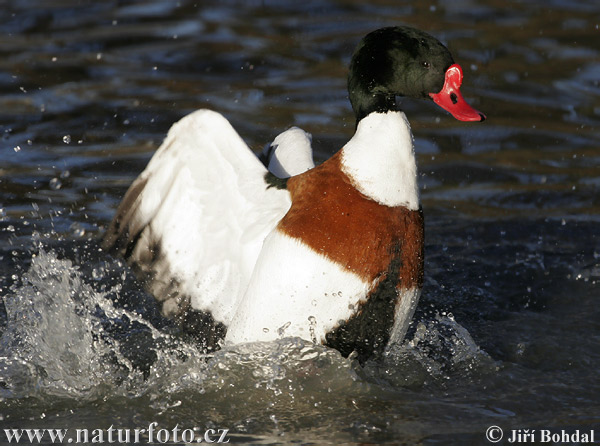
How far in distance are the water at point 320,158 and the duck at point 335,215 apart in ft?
0.66

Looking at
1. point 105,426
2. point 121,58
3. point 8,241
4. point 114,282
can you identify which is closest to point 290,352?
point 105,426

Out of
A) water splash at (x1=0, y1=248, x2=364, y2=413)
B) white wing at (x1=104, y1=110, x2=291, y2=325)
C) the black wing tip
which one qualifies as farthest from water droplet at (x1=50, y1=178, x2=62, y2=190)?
the black wing tip

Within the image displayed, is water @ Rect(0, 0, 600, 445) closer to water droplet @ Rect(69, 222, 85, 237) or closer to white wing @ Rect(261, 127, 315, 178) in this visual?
water droplet @ Rect(69, 222, 85, 237)

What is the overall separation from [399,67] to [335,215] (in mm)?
670

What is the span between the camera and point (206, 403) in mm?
4121

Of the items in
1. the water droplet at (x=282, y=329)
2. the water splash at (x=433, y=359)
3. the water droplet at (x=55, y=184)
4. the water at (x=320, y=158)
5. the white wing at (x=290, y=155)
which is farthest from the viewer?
the water droplet at (x=55, y=184)

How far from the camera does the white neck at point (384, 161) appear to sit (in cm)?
394

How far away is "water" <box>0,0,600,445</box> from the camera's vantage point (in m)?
4.10

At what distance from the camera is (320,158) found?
7230 millimetres

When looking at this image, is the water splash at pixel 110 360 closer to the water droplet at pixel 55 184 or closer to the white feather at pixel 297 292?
the white feather at pixel 297 292

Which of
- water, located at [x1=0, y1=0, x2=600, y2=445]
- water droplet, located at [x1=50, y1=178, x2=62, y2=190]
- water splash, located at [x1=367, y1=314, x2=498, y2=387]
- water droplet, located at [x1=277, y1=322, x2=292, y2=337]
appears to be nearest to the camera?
water droplet, located at [x1=277, y1=322, x2=292, y2=337]

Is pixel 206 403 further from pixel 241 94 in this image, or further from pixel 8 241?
pixel 241 94

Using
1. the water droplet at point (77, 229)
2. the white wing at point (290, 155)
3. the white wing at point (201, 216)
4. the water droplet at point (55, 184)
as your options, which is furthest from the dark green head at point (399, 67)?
the water droplet at point (55, 184)

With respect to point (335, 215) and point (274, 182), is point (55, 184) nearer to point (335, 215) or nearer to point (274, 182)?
point (274, 182)
